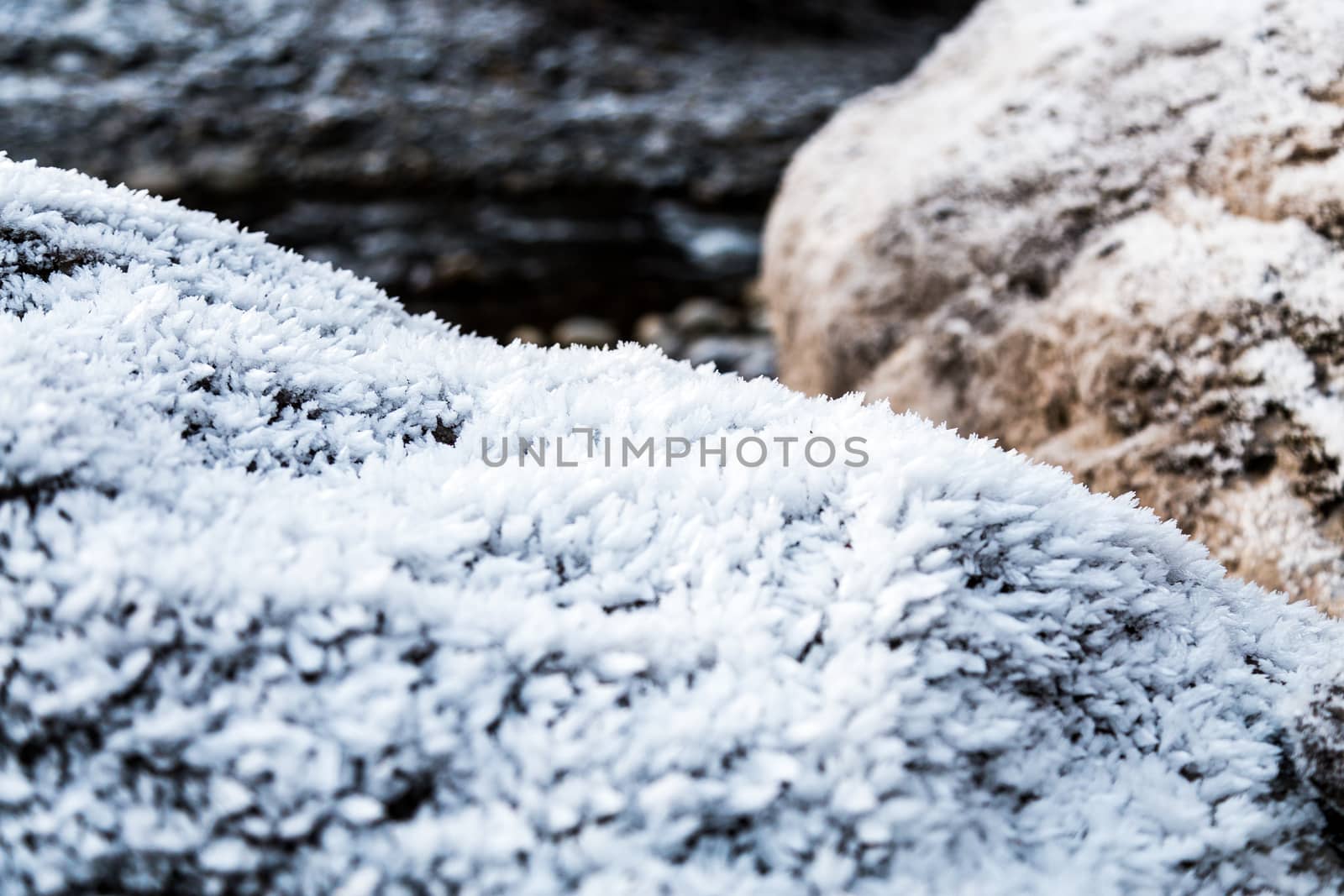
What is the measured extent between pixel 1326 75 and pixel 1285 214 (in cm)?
54

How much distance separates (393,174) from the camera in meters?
11.3

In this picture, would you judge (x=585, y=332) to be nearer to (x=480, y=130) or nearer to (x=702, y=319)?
(x=702, y=319)

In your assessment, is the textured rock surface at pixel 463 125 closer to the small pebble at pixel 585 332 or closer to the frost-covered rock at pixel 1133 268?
the small pebble at pixel 585 332

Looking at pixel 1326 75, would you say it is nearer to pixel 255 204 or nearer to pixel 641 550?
pixel 641 550

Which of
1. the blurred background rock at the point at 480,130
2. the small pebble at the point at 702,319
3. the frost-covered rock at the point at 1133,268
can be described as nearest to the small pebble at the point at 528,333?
the blurred background rock at the point at 480,130

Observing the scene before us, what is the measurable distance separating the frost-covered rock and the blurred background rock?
3.12 metres

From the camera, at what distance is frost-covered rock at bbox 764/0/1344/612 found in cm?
278

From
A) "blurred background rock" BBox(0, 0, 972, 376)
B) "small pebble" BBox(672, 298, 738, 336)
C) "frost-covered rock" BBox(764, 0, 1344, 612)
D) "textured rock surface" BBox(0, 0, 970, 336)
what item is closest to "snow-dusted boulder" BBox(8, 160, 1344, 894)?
"frost-covered rock" BBox(764, 0, 1344, 612)

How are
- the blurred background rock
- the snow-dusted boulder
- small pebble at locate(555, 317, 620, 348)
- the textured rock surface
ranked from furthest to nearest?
the textured rock surface, the blurred background rock, small pebble at locate(555, 317, 620, 348), the snow-dusted boulder

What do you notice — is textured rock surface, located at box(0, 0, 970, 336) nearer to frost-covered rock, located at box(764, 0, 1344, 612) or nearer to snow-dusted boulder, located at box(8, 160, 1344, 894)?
frost-covered rock, located at box(764, 0, 1344, 612)

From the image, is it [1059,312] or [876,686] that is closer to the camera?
[876,686]

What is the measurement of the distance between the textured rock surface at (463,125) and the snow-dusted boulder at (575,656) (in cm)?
687

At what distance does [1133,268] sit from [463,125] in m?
11.0

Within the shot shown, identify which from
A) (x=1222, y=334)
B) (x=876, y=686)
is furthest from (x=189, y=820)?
(x=1222, y=334)
